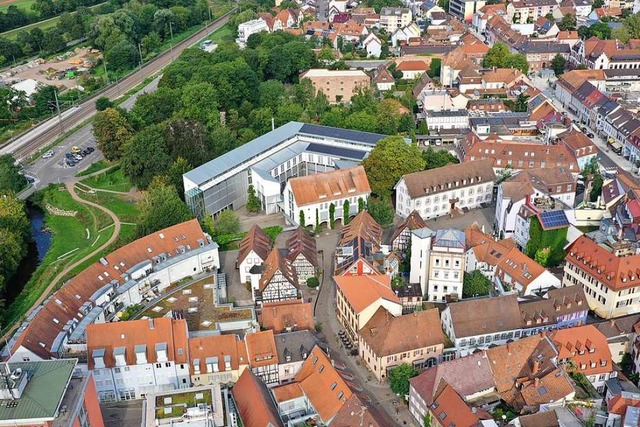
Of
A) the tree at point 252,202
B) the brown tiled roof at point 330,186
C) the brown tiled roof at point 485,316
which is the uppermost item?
the brown tiled roof at point 485,316

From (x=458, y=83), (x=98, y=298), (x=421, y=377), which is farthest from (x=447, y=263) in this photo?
(x=458, y=83)

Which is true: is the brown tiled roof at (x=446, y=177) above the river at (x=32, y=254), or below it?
above

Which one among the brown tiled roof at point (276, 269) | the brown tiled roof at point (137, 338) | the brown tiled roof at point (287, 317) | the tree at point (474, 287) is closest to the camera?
the brown tiled roof at point (137, 338)

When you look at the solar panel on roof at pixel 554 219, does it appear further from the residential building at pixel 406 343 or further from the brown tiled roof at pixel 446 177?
the residential building at pixel 406 343

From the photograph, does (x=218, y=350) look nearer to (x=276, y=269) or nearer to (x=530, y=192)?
(x=276, y=269)

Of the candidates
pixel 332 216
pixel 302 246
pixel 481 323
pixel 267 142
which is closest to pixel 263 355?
pixel 302 246

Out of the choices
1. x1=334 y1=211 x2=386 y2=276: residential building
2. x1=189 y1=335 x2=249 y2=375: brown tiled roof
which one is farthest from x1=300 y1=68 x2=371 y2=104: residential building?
x1=189 y1=335 x2=249 y2=375: brown tiled roof

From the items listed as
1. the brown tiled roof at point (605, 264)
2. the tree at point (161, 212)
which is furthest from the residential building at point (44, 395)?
the brown tiled roof at point (605, 264)
